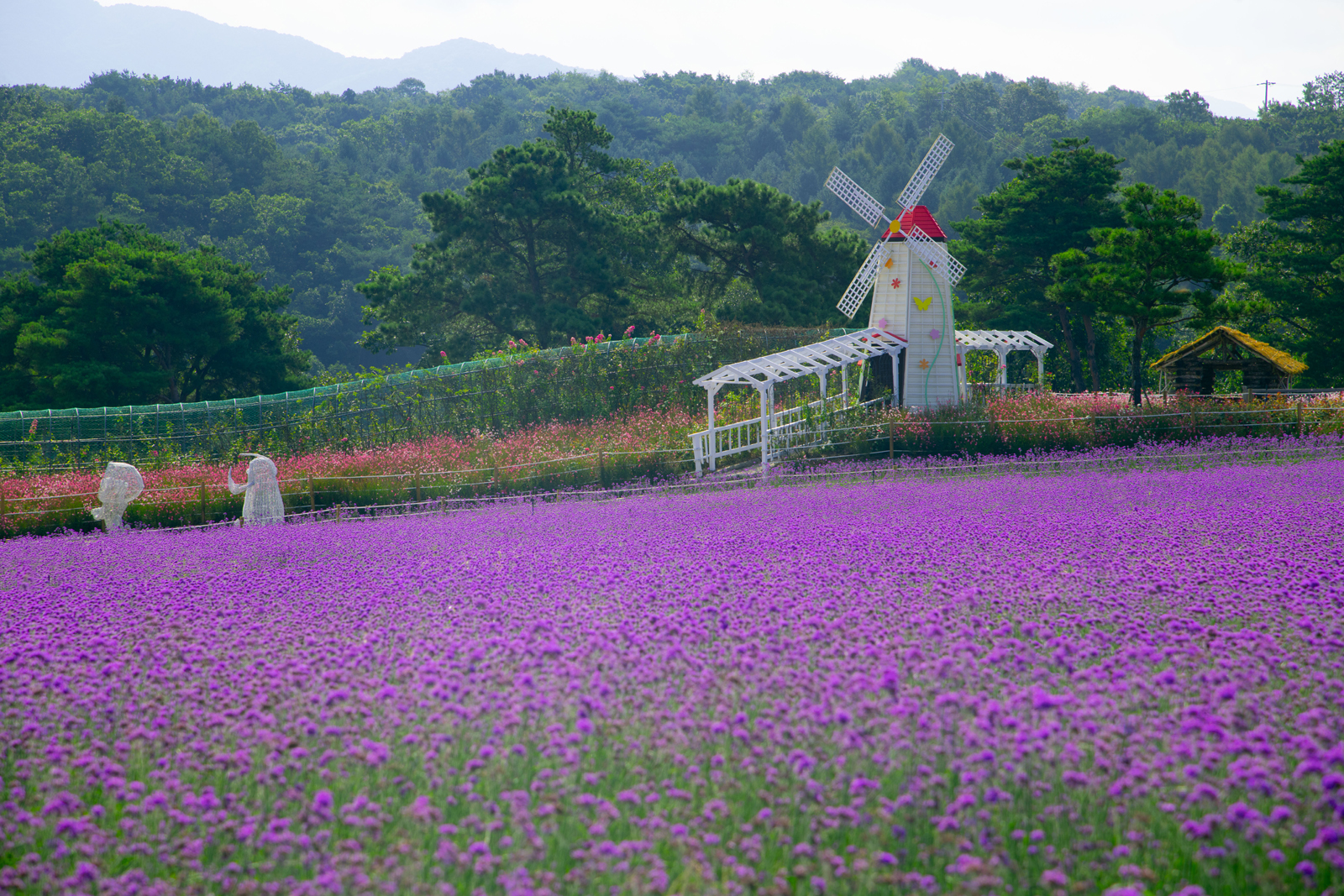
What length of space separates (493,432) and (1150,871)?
67.8 feet

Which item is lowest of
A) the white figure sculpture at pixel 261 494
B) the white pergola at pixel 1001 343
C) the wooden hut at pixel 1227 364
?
the white figure sculpture at pixel 261 494

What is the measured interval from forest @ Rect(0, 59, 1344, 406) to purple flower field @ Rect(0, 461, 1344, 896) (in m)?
28.2

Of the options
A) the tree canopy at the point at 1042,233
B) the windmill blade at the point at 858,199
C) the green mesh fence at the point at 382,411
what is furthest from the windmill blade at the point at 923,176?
the tree canopy at the point at 1042,233

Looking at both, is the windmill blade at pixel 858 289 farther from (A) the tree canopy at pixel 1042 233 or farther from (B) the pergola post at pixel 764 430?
(A) the tree canopy at pixel 1042 233

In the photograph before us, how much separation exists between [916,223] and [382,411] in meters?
14.0

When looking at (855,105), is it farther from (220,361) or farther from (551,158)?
(220,361)

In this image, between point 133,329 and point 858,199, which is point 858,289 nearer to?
point 858,199

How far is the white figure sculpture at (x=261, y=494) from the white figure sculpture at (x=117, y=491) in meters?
2.01

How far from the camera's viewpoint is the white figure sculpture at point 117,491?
15078 mm

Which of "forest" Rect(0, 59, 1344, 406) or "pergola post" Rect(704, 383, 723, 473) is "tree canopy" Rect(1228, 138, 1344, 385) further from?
"pergola post" Rect(704, 383, 723, 473)

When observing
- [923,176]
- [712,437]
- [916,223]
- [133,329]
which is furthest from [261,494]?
[133,329]

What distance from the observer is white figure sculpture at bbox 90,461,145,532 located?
15.1 metres

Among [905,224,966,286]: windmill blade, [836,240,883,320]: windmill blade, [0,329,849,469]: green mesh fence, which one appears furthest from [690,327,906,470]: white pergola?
[0,329,849,469]: green mesh fence

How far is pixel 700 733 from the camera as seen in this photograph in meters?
3.90
